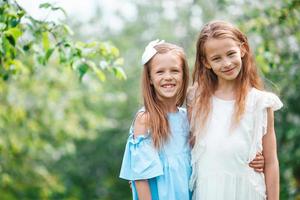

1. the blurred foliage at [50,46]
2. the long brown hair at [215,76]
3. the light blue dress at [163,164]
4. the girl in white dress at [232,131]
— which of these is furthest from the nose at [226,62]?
the blurred foliage at [50,46]

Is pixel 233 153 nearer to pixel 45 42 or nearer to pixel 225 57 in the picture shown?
pixel 225 57

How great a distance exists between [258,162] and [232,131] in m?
0.22

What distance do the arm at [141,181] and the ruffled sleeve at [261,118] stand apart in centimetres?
59

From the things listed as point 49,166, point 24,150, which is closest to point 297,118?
point 24,150

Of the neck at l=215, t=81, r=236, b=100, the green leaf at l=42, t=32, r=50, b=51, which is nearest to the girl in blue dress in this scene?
the neck at l=215, t=81, r=236, b=100

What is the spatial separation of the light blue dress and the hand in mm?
361

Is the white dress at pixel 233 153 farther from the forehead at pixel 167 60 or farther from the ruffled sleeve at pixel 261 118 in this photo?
the forehead at pixel 167 60

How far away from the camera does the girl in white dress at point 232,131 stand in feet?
10.6

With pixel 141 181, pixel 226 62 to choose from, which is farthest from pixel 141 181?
pixel 226 62

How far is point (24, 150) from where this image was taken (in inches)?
393

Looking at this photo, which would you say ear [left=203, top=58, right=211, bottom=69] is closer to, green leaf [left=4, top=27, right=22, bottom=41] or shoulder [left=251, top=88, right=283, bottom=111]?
shoulder [left=251, top=88, right=283, bottom=111]

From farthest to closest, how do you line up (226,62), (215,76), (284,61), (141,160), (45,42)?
(284,61), (45,42), (215,76), (141,160), (226,62)

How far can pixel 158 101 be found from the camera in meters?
3.49

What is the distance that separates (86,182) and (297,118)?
842cm
